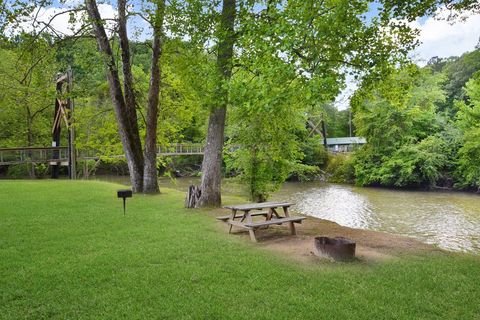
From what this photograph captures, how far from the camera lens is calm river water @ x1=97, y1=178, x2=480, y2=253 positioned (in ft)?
39.7

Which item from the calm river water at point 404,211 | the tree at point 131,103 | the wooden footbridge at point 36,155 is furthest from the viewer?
the wooden footbridge at point 36,155

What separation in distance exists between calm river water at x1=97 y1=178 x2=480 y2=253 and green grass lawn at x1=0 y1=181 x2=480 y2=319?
6.25m

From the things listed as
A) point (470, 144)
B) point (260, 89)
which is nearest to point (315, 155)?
point (470, 144)

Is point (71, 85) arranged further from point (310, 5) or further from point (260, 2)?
point (310, 5)

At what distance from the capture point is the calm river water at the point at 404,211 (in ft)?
39.7

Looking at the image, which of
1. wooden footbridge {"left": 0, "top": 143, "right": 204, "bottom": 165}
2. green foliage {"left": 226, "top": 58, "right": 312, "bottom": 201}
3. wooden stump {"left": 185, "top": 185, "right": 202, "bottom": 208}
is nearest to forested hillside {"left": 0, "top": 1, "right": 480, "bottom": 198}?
green foliage {"left": 226, "top": 58, "right": 312, "bottom": 201}

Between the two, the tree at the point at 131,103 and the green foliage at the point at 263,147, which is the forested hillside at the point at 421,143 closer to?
the green foliage at the point at 263,147

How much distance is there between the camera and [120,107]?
43.8 feet

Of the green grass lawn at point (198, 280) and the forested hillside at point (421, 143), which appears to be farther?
the forested hillside at point (421, 143)

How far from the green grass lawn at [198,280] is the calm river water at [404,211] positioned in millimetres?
6250

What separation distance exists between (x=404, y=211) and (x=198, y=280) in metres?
14.6

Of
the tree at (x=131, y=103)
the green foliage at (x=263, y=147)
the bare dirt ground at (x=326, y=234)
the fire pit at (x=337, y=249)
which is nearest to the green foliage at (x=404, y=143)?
the green foliage at (x=263, y=147)

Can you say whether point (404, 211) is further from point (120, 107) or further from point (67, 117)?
point (67, 117)

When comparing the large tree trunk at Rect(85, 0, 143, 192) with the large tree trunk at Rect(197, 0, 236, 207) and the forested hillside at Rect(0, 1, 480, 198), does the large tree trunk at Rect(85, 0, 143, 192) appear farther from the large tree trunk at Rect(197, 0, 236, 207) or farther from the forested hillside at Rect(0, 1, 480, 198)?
the large tree trunk at Rect(197, 0, 236, 207)
